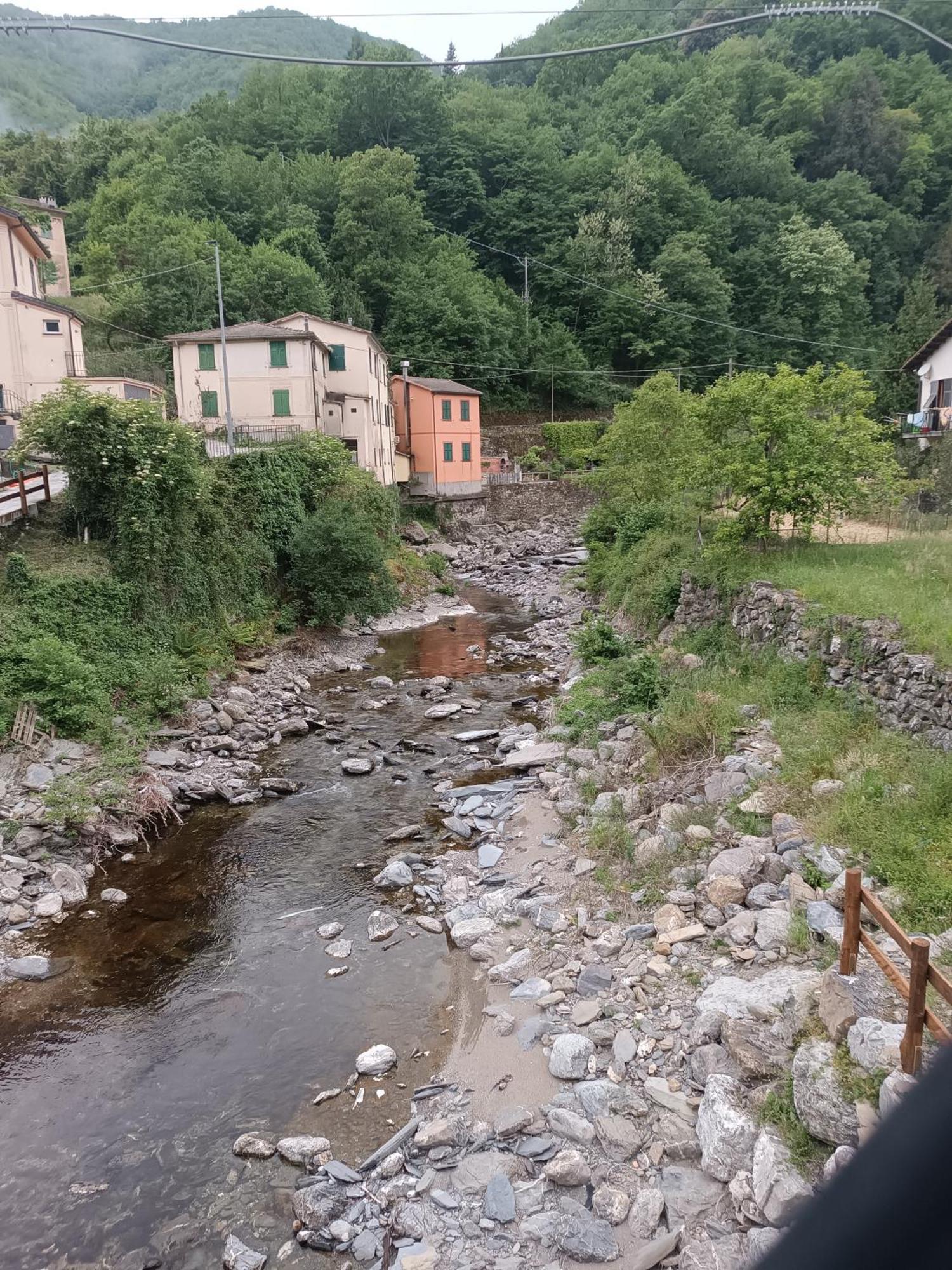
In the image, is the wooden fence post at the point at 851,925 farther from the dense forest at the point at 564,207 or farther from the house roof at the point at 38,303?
the dense forest at the point at 564,207

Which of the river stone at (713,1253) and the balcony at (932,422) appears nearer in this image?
the river stone at (713,1253)

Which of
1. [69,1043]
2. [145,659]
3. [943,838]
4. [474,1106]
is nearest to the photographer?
[474,1106]

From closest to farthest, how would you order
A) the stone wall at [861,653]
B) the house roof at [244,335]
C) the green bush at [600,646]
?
the stone wall at [861,653]
the green bush at [600,646]
the house roof at [244,335]

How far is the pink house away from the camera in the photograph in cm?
4734

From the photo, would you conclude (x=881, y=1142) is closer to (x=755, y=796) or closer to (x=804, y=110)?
(x=755, y=796)

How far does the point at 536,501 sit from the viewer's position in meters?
51.9

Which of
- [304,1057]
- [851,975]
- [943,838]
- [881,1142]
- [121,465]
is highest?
[121,465]

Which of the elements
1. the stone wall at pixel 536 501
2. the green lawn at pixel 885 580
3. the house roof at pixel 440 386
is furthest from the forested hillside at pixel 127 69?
the green lawn at pixel 885 580

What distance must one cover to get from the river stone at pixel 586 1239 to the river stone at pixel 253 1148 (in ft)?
9.46

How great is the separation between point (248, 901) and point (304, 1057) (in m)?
3.48

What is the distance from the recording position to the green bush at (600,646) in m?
20.8

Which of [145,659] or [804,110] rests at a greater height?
[804,110]

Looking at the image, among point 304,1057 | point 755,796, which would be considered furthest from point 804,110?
point 304,1057

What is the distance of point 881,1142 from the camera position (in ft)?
3.00
